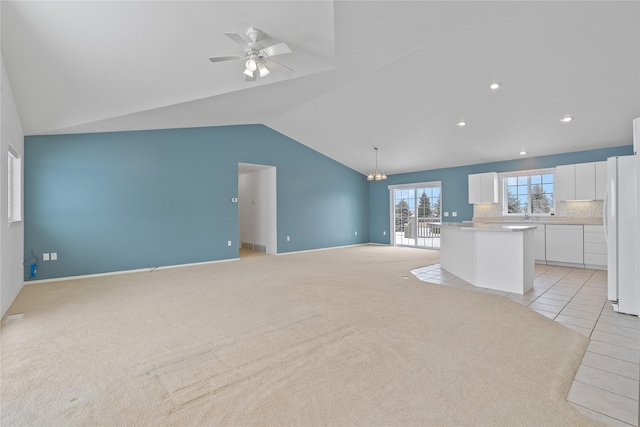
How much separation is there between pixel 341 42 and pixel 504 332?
3.60 meters

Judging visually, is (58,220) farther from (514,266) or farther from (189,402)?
(514,266)

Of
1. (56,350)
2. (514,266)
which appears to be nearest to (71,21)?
(56,350)

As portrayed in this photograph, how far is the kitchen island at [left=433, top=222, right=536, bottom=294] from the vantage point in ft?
12.9

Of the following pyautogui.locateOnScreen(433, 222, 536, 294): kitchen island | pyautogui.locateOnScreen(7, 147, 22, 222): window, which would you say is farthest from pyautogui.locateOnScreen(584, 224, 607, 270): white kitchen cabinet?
pyautogui.locateOnScreen(7, 147, 22, 222): window

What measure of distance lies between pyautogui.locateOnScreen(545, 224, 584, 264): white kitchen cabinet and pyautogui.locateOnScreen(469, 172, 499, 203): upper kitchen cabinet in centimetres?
138

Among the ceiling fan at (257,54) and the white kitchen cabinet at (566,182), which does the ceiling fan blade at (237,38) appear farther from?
the white kitchen cabinet at (566,182)

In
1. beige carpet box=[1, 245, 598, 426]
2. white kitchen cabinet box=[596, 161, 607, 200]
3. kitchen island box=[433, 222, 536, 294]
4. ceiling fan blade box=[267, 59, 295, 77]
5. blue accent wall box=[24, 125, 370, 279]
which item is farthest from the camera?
white kitchen cabinet box=[596, 161, 607, 200]

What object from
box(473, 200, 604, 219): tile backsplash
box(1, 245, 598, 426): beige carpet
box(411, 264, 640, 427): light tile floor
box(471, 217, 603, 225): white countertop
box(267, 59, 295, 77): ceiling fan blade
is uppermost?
box(267, 59, 295, 77): ceiling fan blade

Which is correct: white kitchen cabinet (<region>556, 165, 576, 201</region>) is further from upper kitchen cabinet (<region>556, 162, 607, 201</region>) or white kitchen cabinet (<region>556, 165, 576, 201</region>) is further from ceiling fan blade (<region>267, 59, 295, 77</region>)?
ceiling fan blade (<region>267, 59, 295, 77</region>)

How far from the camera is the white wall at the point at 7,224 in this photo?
327cm

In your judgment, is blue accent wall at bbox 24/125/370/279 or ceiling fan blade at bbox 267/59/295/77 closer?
ceiling fan blade at bbox 267/59/295/77

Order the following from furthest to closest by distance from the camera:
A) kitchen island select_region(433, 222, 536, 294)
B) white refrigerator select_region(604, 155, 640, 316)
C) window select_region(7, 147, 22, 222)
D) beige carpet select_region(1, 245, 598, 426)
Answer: window select_region(7, 147, 22, 222)
kitchen island select_region(433, 222, 536, 294)
white refrigerator select_region(604, 155, 640, 316)
beige carpet select_region(1, 245, 598, 426)

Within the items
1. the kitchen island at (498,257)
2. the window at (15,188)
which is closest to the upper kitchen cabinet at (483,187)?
the kitchen island at (498,257)

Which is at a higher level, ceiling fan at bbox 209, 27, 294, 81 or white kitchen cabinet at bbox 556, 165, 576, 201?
ceiling fan at bbox 209, 27, 294, 81
